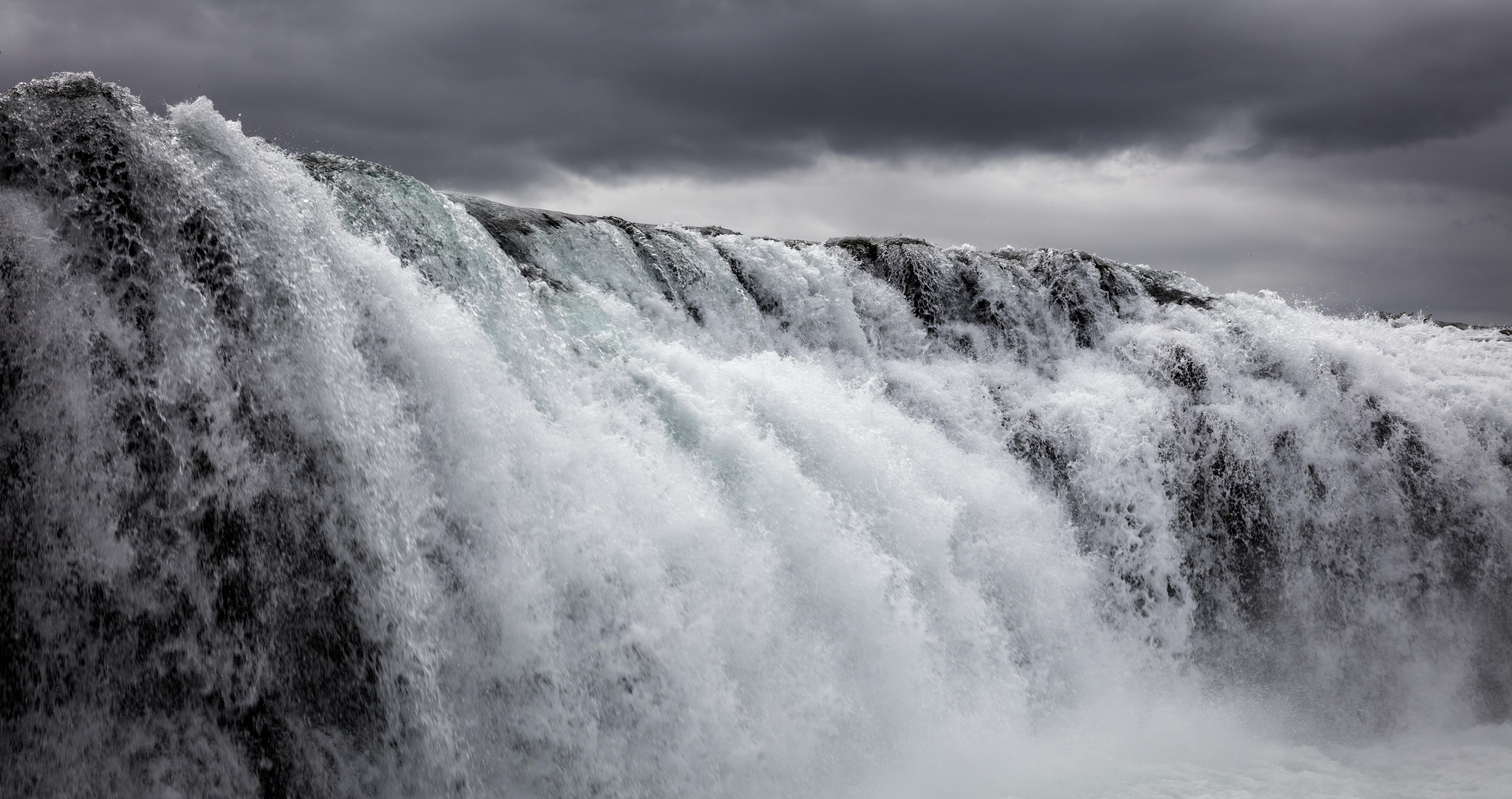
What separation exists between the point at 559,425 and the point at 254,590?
1.75 meters

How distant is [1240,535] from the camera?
8.43m

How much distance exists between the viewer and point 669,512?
5.39 metres

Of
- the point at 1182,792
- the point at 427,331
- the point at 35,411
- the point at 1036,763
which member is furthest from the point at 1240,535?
the point at 35,411

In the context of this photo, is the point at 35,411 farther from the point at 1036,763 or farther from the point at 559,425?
the point at 1036,763

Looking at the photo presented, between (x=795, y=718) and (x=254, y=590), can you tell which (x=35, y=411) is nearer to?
(x=254, y=590)

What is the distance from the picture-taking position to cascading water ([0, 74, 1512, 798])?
13.4 feet

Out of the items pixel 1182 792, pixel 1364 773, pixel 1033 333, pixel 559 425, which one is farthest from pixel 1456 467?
pixel 559 425

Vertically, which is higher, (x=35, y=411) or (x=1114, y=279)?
(x=1114, y=279)

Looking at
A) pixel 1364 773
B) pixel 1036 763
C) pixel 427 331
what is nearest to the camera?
pixel 427 331

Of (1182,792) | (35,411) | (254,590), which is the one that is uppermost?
(35,411)

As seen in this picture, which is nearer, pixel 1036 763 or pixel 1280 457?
pixel 1036 763

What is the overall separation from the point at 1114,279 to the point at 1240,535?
317cm

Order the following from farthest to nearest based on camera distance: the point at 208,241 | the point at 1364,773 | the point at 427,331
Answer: the point at 1364,773
the point at 427,331
the point at 208,241

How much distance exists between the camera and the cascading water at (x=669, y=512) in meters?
4.09
